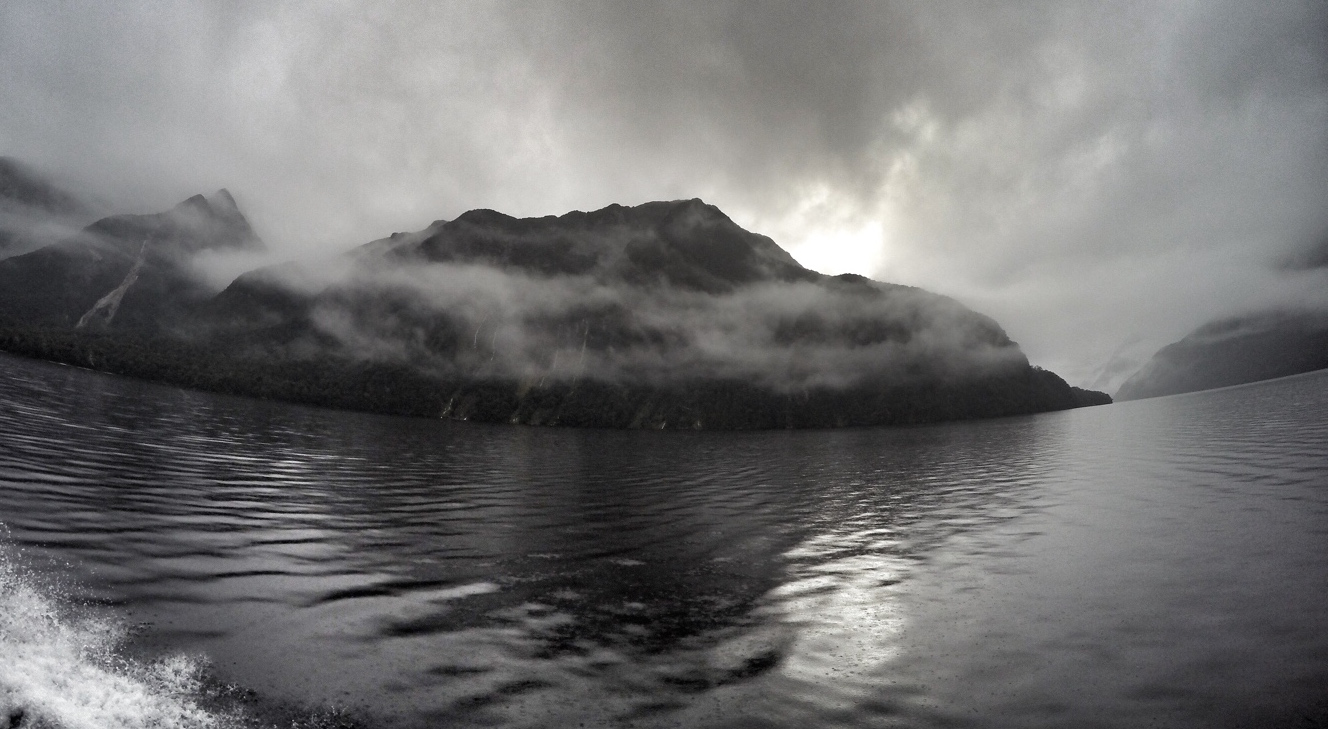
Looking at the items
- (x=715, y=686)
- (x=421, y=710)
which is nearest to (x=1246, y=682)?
(x=715, y=686)

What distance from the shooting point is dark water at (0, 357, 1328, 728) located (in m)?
13.5

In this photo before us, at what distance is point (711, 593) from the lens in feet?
72.4

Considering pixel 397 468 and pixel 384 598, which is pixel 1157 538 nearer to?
pixel 384 598

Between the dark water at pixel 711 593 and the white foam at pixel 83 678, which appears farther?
the dark water at pixel 711 593

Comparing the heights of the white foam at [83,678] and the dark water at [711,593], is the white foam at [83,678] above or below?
above

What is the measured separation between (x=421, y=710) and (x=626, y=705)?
15.1 ft

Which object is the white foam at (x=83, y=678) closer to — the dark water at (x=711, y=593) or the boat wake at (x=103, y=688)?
the boat wake at (x=103, y=688)

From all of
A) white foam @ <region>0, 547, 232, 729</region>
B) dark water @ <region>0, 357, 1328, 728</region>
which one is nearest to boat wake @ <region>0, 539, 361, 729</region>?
white foam @ <region>0, 547, 232, 729</region>

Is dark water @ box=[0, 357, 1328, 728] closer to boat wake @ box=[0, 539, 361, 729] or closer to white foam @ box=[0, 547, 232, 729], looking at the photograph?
boat wake @ box=[0, 539, 361, 729]

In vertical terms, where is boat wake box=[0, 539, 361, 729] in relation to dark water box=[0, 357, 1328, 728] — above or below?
above

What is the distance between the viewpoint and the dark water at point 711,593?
13500 mm

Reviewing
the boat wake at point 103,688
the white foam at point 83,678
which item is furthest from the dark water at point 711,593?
the white foam at point 83,678

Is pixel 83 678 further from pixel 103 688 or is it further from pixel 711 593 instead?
pixel 711 593

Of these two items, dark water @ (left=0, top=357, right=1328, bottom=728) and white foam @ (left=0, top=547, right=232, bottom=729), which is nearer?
white foam @ (left=0, top=547, right=232, bottom=729)
